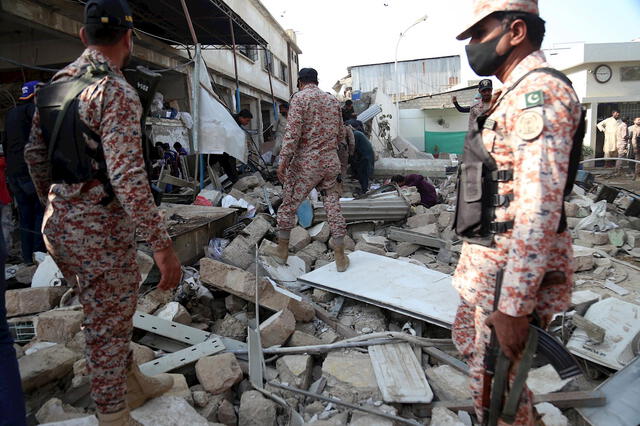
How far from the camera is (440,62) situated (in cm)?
3250

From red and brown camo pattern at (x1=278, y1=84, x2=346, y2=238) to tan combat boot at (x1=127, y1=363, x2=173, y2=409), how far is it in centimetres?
212

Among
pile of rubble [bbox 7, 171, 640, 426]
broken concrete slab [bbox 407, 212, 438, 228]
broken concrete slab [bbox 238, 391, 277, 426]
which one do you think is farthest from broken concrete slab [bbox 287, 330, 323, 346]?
broken concrete slab [bbox 407, 212, 438, 228]

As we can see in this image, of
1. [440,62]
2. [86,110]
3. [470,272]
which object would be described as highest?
[440,62]

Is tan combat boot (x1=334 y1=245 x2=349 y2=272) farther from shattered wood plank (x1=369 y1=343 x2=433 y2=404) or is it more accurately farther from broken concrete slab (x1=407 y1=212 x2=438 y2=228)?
broken concrete slab (x1=407 y1=212 x2=438 y2=228)

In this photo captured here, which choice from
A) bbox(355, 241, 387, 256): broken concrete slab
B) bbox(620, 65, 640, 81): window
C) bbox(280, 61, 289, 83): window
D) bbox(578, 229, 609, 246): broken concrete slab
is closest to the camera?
bbox(355, 241, 387, 256): broken concrete slab

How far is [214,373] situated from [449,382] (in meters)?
1.39

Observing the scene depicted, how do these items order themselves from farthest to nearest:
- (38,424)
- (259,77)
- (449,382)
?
(259,77) → (449,382) → (38,424)

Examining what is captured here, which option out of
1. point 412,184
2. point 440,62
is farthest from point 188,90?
point 440,62

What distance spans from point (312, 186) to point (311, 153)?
31cm

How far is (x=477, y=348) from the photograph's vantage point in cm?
155

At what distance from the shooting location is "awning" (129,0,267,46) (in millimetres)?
6512

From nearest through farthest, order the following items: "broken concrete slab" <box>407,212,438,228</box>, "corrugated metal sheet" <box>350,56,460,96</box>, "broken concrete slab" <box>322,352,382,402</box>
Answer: "broken concrete slab" <box>322,352,382,402</box>
"broken concrete slab" <box>407,212,438,228</box>
"corrugated metal sheet" <box>350,56,460,96</box>

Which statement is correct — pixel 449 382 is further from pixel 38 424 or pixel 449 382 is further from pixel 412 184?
pixel 412 184

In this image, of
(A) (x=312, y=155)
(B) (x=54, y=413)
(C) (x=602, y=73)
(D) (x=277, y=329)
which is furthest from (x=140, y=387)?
(C) (x=602, y=73)
